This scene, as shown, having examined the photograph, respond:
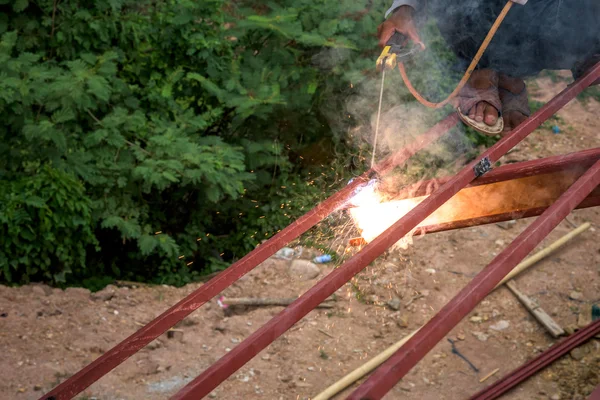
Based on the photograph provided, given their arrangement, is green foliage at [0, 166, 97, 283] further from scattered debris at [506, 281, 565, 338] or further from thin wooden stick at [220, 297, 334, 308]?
scattered debris at [506, 281, 565, 338]

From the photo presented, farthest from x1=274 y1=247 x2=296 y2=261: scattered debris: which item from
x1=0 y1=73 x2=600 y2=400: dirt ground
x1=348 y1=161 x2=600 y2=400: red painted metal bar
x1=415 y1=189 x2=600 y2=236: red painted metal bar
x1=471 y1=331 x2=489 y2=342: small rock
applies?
x1=348 y1=161 x2=600 y2=400: red painted metal bar

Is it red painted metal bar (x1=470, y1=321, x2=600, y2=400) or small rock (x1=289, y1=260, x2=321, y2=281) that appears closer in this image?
red painted metal bar (x1=470, y1=321, x2=600, y2=400)

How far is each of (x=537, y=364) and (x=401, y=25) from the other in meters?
2.27

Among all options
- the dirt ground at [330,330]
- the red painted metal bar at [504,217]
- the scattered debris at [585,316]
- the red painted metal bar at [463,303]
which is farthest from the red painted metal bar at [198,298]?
the scattered debris at [585,316]

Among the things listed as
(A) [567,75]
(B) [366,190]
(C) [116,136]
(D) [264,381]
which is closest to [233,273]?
(B) [366,190]

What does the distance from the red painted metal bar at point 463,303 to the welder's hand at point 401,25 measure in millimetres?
1028

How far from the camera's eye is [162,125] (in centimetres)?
546

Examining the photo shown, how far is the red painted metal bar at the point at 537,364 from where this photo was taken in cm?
421

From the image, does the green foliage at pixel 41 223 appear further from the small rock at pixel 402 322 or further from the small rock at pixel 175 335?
the small rock at pixel 402 322

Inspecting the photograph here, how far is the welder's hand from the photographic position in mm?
3287

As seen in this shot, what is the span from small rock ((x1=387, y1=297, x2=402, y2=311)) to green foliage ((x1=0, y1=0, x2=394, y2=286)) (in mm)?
1152

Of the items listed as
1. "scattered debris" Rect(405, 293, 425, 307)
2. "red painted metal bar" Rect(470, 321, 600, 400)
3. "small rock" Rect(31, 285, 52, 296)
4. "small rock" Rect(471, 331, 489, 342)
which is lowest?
"small rock" Rect(31, 285, 52, 296)

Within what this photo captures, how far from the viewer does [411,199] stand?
3.29 m

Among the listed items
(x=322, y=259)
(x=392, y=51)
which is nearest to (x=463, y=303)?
(x=392, y=51)
